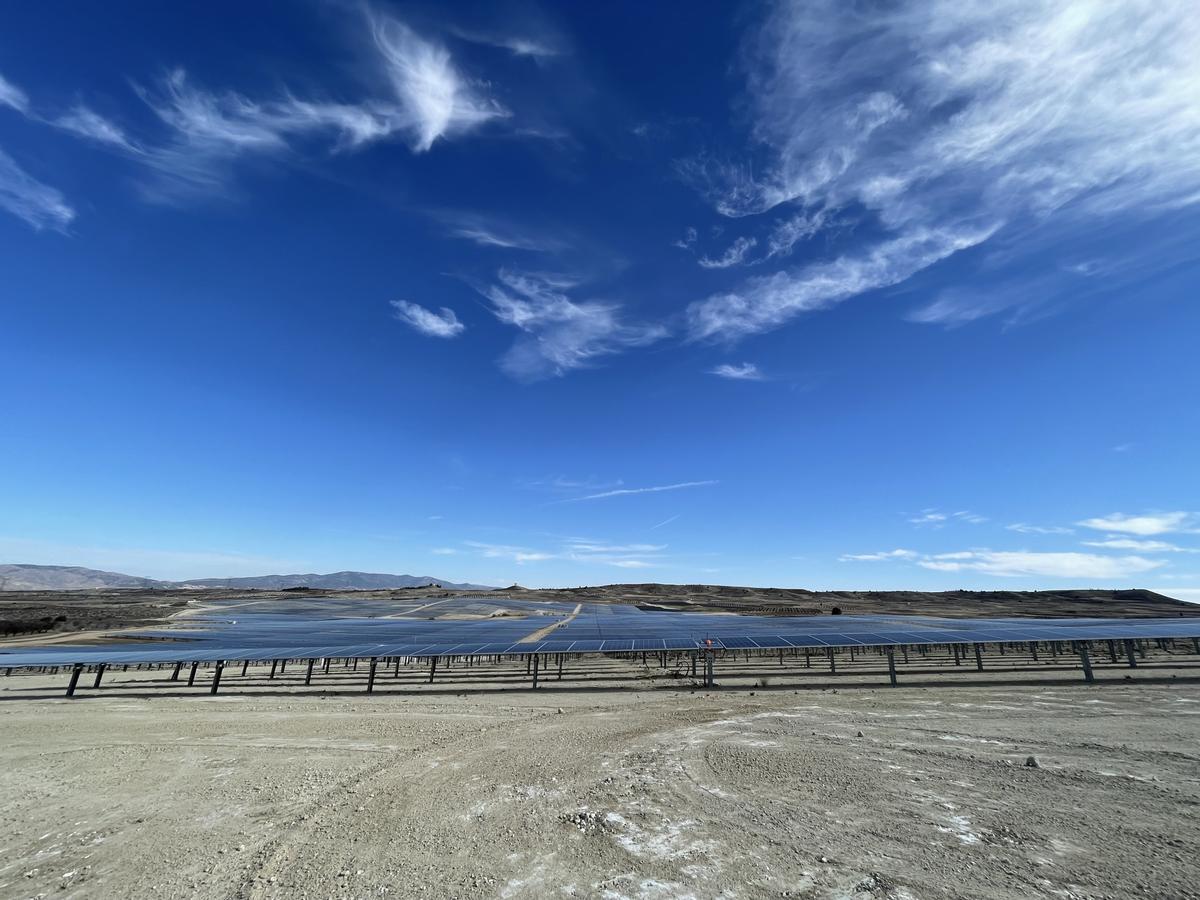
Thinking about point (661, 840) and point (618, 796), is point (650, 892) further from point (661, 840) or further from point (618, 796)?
point (618, 796)

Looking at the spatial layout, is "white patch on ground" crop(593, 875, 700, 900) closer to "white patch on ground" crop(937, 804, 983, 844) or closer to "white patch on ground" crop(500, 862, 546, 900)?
"white patch on ground" crop(500, 862, 546, 900)

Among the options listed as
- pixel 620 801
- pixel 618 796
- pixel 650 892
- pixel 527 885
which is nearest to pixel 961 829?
pixel 650 892

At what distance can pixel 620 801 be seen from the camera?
1193 cm

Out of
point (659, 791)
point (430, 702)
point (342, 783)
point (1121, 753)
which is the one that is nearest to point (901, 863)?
point (659, 791)

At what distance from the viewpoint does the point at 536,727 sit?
65.0 ft

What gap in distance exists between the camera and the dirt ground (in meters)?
8.63

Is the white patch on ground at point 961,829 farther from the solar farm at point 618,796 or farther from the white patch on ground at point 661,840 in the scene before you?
the white patch on ground at point 661,840

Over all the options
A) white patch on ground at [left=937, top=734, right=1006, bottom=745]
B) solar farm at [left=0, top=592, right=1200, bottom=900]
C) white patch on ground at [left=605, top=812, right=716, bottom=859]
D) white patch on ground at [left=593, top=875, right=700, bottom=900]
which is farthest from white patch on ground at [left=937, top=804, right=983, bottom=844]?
white patch on ground at [left=937, top=734, right=1006, bottom=745]

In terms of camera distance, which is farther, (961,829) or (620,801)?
(620,801)

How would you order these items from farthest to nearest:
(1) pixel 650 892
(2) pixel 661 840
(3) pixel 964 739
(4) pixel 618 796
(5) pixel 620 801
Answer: (3) pixel 964 739 → (4) pixel 618 796 → (5) pixel 620 801 → (2) pixel 661 840 → (1) pixel 650 892

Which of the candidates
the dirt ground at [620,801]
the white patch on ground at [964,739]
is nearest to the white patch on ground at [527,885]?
the dirt ground at [620,801]

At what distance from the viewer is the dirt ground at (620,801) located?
8.63 metres

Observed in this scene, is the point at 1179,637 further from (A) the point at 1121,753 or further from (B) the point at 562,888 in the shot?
(B) the point at 562,888

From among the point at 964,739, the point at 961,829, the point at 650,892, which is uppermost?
the point at 964,739
